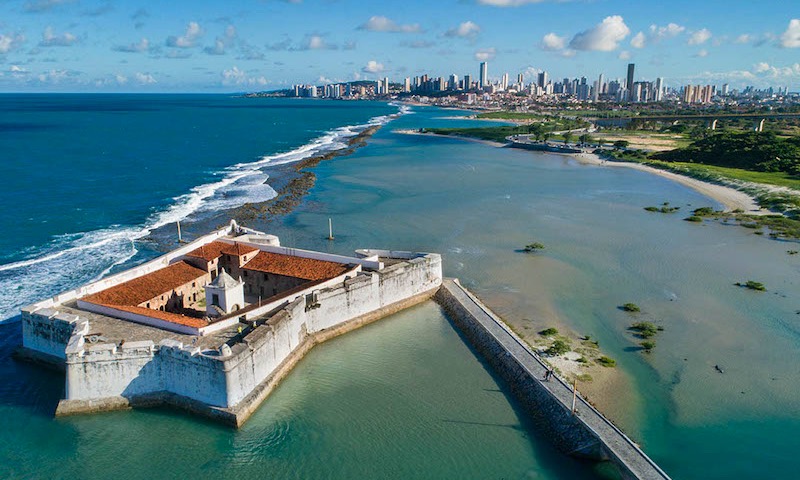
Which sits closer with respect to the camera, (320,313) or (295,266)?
(320,313)

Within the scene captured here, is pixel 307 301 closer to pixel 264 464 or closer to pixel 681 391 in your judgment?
pixel 264 464

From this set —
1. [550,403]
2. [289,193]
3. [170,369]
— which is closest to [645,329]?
[550,403]

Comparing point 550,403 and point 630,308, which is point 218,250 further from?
point 630,308

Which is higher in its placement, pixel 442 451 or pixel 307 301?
pixel 307 301

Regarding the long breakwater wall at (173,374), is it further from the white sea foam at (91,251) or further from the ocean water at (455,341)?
the white sea foam at (91,251)

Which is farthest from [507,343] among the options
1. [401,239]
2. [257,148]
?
[257,148]

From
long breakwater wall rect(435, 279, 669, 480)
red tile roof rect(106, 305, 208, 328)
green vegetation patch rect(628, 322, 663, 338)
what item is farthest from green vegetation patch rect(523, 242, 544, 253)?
red tile roof rect(106, 305, 208, 328)
